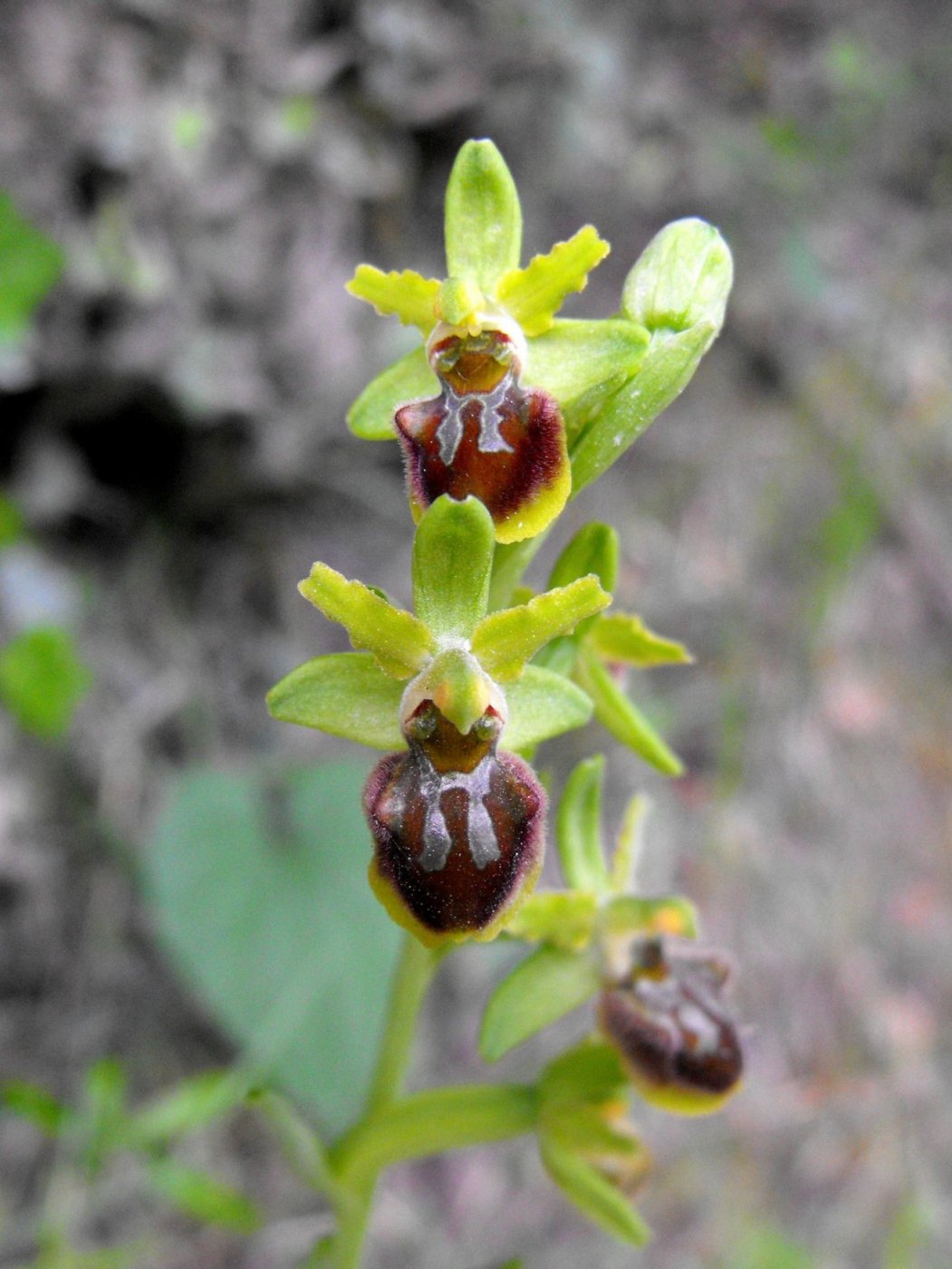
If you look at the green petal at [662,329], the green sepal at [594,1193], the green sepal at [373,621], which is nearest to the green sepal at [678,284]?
the green petal at [662,329]

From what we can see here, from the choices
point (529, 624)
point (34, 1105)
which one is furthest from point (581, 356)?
point (34, 1105)

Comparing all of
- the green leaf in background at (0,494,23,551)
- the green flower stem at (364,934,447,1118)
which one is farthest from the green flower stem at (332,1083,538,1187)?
the green leaf in background at (0,494,23,551)

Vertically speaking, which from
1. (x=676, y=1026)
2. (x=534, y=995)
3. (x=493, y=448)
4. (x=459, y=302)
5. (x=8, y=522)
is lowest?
(x=676, y=1026)

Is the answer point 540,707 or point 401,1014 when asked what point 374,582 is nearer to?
point 401,1014

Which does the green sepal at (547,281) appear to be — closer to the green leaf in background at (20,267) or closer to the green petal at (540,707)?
the green petal at (540,707)

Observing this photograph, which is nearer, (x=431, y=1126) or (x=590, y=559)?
(x=590, y=559)
